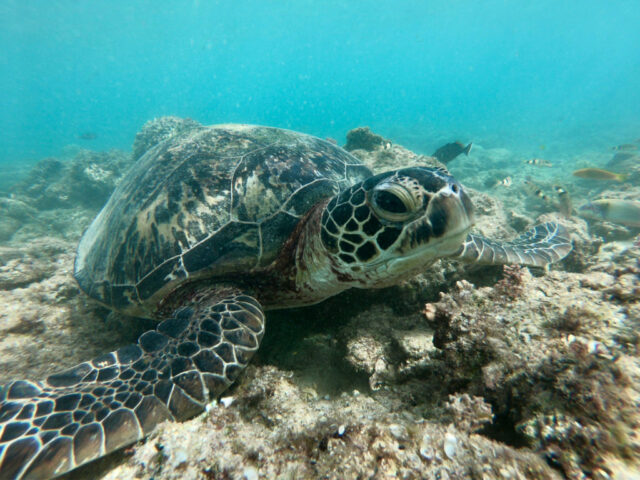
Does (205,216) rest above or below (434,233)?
above

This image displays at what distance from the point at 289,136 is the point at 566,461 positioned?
11.2ft

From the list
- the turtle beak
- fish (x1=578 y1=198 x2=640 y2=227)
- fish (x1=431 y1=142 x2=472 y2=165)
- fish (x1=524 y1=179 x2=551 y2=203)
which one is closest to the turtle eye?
the turtle beak

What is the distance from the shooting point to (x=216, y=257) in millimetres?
2275

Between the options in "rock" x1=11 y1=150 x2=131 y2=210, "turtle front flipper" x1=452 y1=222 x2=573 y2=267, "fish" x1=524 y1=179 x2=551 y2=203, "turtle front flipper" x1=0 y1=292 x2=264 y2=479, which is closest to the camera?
"turtle front flipper" x1=0 y1=292 x2=264 y2=479

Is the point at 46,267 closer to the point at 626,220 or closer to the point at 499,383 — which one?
the point at 499,383

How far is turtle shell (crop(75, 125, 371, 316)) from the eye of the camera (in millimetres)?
2303

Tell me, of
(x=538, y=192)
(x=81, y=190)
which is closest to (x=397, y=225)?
(x=538, y=192)

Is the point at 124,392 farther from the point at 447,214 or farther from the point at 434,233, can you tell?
the point at 447,214

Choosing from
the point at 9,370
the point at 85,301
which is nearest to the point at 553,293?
the point at 9,370

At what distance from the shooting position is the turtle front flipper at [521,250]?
2275 mm

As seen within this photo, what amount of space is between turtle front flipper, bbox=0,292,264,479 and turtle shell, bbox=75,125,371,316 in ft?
1.54

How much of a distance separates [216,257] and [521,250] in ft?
8.90

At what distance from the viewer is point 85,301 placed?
3252 mm

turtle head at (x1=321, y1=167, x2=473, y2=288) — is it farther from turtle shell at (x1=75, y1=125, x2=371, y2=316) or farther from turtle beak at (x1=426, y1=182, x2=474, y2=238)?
turtle shell at (x1=75, y1=125, x2=371, y2=316)
